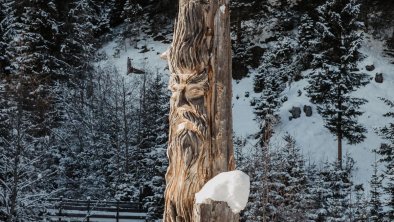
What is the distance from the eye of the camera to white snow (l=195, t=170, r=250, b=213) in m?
2.77

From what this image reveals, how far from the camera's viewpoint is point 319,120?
30156 millimetres

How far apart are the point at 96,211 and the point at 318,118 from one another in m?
15.5

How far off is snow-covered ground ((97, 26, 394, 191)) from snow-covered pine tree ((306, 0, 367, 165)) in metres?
1.13

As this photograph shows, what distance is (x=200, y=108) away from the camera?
3025mm

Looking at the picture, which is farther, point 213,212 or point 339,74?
point 339,74

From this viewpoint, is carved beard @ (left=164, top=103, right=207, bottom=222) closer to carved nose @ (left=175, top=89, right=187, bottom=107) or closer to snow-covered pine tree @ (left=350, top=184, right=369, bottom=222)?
carved nose @ (left=175, top=89, right=187, bottom=107)

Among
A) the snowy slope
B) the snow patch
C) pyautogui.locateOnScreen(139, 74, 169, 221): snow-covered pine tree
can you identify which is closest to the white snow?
the snow patch

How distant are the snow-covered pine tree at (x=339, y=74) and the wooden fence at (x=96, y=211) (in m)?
11.4

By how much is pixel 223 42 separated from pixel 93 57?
37.0m

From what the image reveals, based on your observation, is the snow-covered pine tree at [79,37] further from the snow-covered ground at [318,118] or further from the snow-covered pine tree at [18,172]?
the snow-covered pine tree at [18,172]

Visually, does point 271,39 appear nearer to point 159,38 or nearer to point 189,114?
point 159,38

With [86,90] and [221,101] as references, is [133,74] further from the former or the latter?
[221,101]

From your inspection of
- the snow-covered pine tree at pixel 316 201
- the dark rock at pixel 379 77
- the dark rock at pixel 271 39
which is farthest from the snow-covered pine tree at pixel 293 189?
the dark rock at pixel 271 39

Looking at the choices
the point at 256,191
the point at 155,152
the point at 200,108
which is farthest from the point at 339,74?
the point at 200,108
